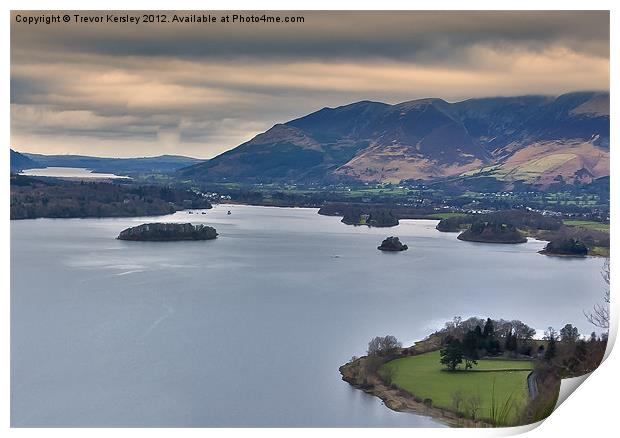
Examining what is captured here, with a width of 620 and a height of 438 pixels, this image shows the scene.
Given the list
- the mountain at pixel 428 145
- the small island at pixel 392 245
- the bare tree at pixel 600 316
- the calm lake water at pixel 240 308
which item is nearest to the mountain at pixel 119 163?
the mountain at pixel 428 145

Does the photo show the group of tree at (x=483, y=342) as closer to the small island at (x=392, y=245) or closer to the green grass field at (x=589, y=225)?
the green grass field at (x=589, y=225)

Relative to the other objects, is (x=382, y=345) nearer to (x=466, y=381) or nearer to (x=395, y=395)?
(x=395, y=395)

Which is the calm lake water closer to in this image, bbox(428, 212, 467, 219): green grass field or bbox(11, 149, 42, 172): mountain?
bbox(428, 212, 467, 219): green grass field

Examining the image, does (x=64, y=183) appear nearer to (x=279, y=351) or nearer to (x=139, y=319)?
(x=139, y=319)

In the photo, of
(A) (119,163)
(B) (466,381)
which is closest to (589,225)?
(B) (466,381)
